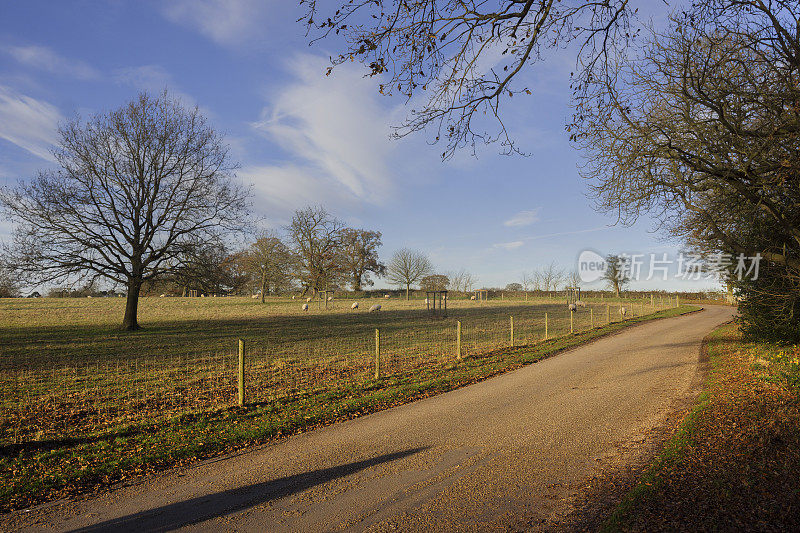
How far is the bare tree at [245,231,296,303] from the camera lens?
50.6 meters

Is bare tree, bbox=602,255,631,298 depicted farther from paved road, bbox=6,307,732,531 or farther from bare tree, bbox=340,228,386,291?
paved road, bbox=6,307,732,531

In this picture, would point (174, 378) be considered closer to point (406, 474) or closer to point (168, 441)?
point (168, 441)

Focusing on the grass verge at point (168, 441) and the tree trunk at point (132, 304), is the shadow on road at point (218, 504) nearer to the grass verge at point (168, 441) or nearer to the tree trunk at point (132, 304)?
the grass verge at point (168, 441)

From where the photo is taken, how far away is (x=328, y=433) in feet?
22.9

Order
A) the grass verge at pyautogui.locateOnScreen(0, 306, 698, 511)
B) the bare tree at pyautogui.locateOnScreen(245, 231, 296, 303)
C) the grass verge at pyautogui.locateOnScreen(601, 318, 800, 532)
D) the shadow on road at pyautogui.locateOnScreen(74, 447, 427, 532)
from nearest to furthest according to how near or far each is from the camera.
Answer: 1. the grass verge at pyautogui.locateOnScreen(601, 318, 800, 532)
2. the shadow on road at pyautogui.locateOnScreen(74, 447, 427, 532)
3. the grass verge at pyautogui.locateOnScreen(0, 306, 698, 511)
4. the bare tree at pyautogui.locateOnScreen(245, 231, 296, 303)

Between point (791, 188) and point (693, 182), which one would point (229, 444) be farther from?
point (791, 188)

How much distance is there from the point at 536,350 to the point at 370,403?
9.21 meters

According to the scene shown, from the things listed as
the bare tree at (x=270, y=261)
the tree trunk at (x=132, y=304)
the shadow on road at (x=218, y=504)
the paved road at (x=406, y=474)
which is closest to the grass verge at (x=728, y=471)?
the paved road at (x=406, y=474)

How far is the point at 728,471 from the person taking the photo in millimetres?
4738

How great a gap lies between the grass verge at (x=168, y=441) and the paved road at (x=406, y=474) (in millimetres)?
435

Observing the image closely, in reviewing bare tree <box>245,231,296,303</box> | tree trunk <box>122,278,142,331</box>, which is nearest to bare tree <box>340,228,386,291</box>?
bare tree <box>245,231,296,303</box>

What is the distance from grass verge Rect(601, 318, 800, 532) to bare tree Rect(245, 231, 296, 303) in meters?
47.0

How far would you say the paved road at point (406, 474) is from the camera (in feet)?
13.8

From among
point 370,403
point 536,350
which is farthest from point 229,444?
point 536,350
